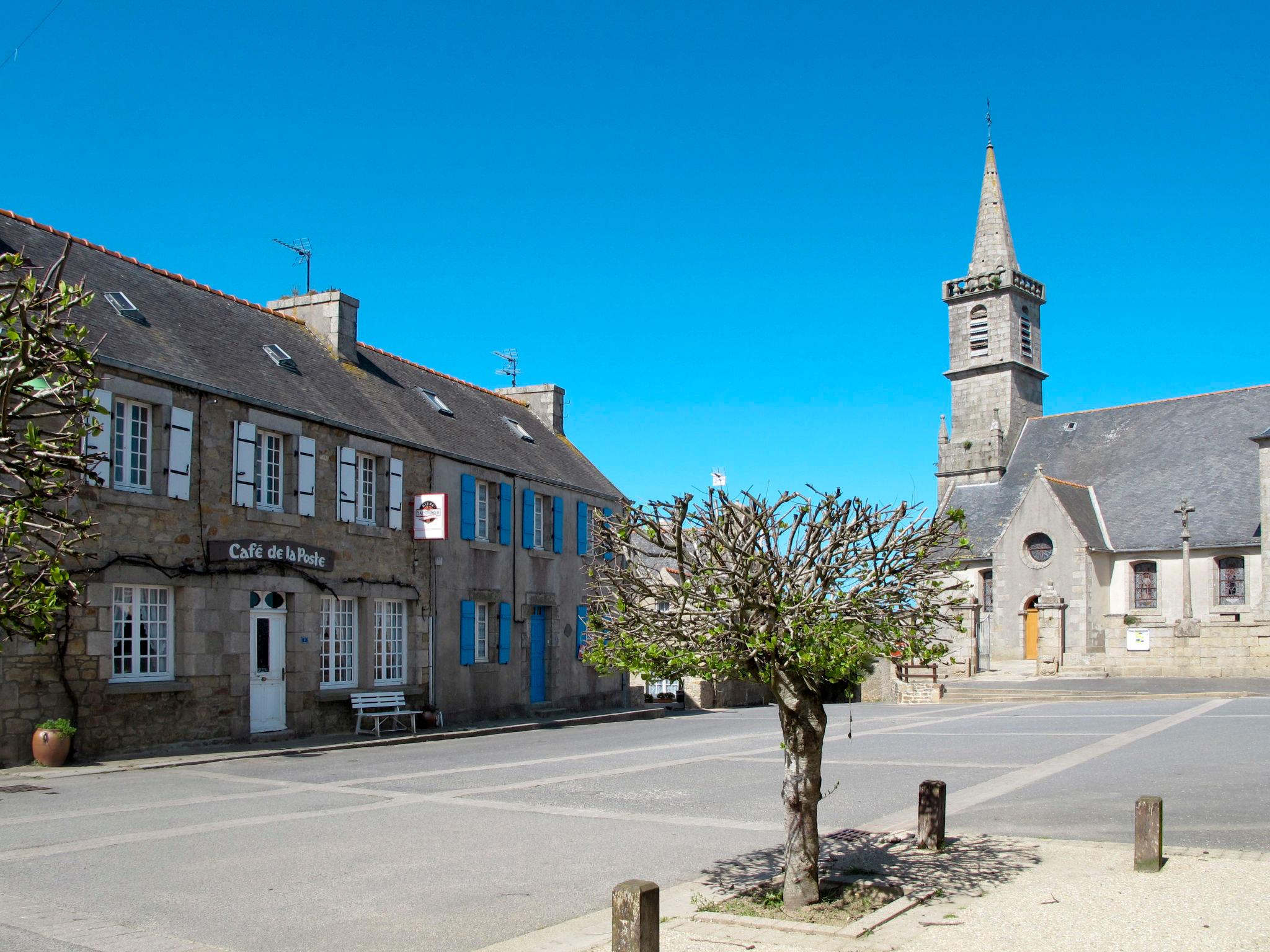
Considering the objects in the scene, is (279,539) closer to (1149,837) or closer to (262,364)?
(262,364)

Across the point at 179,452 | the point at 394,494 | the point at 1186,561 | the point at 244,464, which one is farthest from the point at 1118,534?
the point at 179,452

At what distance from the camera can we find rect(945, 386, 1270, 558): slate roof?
38.8 meters

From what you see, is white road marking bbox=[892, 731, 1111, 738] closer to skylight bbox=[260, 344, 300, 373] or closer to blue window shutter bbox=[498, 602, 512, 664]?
blue window shutter bbox=[498, 602, 512, 664]

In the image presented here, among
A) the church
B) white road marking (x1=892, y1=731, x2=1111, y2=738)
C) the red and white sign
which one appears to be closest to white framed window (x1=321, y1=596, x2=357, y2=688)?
the red and white sign

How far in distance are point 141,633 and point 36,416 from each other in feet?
41.8

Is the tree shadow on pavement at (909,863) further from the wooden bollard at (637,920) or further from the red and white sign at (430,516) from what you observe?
the red and white sign at (430,516)

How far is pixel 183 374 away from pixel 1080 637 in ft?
104

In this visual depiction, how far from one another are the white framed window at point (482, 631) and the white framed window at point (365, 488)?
3.66 meters

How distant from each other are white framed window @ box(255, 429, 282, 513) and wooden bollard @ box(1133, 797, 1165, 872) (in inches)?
543

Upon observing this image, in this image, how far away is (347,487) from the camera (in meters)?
19.4

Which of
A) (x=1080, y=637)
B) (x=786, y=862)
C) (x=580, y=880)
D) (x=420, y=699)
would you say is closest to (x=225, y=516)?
(x=420, y=699)

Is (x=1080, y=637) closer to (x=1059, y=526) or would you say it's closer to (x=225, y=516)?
(x=1059, y=526)

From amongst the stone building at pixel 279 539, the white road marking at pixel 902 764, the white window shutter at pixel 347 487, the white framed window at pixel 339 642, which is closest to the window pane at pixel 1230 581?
the stone building at pixel 279 539

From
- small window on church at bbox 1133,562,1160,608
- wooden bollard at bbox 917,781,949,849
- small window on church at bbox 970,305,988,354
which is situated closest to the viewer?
wooden bollard at bbox 917,781,949,849
